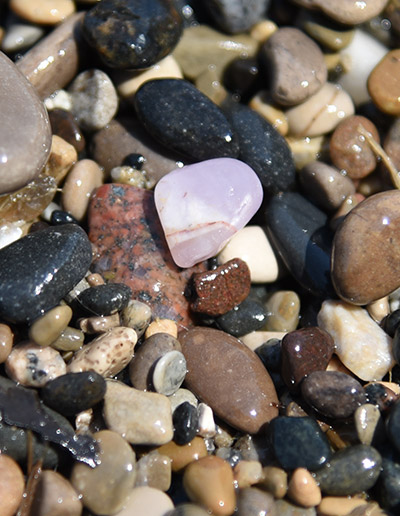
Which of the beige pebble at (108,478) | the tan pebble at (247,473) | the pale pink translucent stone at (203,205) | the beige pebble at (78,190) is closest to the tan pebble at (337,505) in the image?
the tan pebble at (247,473)

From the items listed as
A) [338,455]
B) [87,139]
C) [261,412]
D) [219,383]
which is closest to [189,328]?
[219,383]

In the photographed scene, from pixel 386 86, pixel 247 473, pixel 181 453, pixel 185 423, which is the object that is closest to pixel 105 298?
pixel 185 423

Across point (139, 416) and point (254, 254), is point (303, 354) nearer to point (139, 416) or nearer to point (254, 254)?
point (254, 254)

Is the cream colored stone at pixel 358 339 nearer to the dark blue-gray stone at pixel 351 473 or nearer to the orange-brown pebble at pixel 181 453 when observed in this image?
the dark blue-gray stone at pixel 351 473

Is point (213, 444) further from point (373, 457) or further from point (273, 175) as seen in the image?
point (273, 175)

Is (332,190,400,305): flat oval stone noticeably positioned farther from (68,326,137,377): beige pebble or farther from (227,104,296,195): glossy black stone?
(68,326,137,377): beige pebble

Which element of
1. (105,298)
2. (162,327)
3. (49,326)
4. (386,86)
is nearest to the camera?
(49,326)
